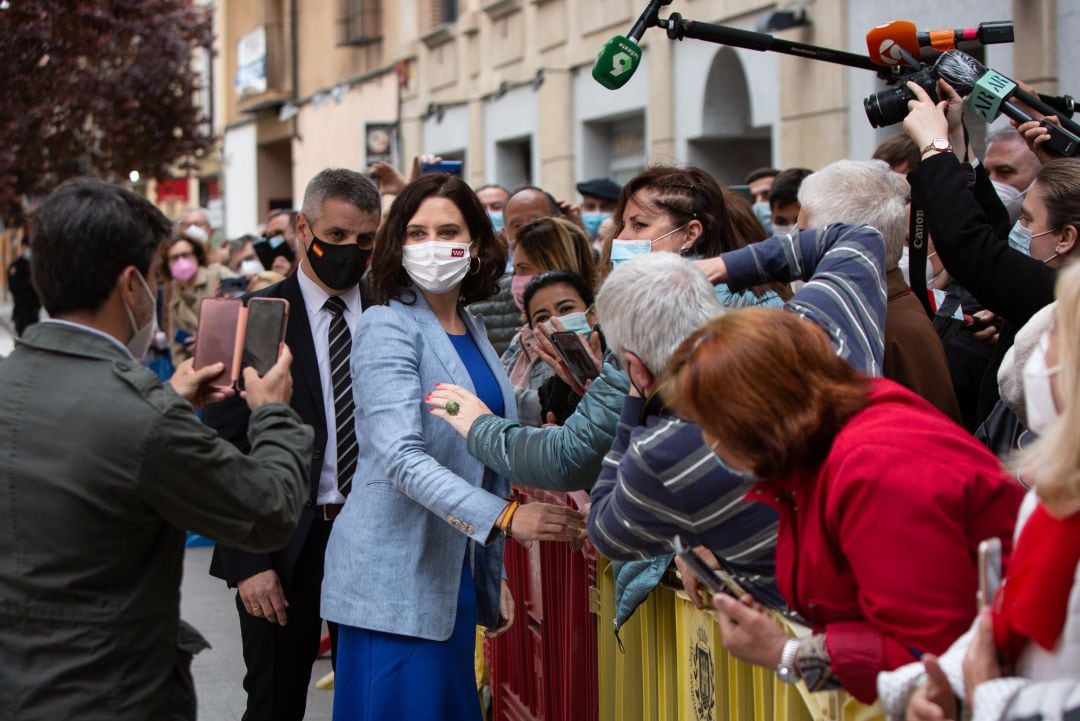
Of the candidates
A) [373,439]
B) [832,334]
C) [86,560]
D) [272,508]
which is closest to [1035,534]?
[832,334]

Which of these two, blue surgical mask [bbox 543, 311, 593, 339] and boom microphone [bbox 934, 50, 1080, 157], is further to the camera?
blue surgical mask [bbox 543, 311, 593, 339]

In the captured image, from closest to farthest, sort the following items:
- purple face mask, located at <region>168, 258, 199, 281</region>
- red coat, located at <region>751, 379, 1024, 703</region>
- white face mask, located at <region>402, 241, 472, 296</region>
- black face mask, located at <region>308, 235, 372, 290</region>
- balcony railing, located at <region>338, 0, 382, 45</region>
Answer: red coat, located at <region>751, 379, 1024, 703</region> → white face mask, located at <region>402, 241, 472, 296</region> → black face mask, located at <region>308, 235, 372, 290</region> → purple face mask, located at <region>168, 258, 199, 281</region> → balcony railing, located at <region>338, 0, 382, 45</region>

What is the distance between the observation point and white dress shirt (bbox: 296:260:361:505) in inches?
189

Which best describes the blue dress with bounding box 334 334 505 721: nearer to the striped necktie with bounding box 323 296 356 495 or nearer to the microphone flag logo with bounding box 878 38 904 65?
the striped necktie with bounding box 323 296 356 495

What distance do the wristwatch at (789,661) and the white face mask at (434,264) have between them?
6.21ft

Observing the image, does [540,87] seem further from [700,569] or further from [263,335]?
[700,569]

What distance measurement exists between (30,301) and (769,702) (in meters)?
19.1

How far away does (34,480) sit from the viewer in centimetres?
293

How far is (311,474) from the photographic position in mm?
4676

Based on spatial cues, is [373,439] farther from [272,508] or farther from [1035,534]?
[1035,534]

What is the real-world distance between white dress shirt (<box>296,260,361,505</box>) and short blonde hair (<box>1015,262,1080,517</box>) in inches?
111

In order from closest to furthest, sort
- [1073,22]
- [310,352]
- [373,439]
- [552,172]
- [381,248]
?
[373,439] → [381,248] → [310,352] → [1073,22] → [552,172]

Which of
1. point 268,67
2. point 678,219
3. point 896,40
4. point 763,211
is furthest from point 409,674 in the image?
point 268,67

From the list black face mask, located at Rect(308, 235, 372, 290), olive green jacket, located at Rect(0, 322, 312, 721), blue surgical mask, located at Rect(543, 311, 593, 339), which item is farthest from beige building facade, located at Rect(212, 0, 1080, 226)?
olive green jacket, located at Rect(0, 322, 312, 721)
